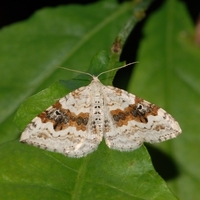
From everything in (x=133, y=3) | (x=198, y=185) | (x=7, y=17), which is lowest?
(x=198, y=185)

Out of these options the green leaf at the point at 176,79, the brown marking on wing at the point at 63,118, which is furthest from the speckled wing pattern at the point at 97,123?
the green leaf at the point at 176,79

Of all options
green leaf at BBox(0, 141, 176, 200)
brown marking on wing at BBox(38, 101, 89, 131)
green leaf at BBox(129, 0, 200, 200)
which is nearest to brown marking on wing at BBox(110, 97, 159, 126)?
brown marking on wing at BBox(38, 101, 89, 131)

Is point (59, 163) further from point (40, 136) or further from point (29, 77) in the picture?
point (29, 77)

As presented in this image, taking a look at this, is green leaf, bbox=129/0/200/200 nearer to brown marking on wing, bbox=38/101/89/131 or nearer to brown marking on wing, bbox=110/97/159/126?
brown marking on wing, bbox=110/97/159/126

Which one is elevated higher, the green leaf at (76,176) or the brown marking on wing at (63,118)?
the green leaf at (76,176)

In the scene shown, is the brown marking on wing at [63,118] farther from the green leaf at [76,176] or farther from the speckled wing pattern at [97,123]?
the green leaf at [76,176]

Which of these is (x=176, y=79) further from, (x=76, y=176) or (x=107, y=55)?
(x=76, y=176)

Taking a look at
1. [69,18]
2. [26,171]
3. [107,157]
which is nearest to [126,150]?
[107,157]
